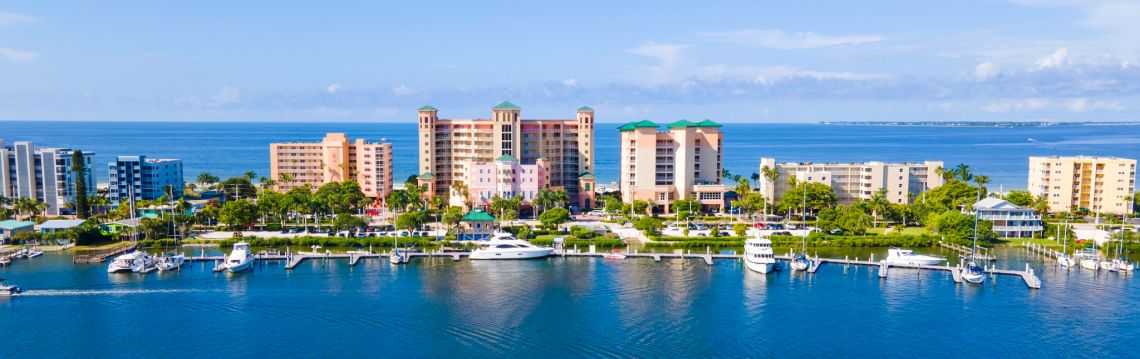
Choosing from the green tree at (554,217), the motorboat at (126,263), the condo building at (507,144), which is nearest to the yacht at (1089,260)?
the green tree at (554,217)

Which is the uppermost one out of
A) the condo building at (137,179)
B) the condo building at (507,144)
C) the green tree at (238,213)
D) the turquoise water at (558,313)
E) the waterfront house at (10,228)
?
the condo building at (507,144)

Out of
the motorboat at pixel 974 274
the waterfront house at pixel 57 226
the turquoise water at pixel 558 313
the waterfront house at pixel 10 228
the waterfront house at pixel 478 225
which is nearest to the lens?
the turquoise water at pixel 558 313

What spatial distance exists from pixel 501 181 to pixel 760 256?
40.1 m

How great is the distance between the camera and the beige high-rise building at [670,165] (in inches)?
3775

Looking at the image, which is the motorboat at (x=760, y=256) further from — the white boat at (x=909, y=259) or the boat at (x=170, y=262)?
the boat at (x=170, y=262)

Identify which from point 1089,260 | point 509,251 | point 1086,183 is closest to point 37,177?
point 509,251

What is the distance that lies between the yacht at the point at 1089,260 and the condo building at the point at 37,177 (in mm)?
101870

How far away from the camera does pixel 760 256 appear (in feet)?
202

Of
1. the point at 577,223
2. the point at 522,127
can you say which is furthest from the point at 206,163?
the point at 577,223

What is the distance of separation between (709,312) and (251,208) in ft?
165

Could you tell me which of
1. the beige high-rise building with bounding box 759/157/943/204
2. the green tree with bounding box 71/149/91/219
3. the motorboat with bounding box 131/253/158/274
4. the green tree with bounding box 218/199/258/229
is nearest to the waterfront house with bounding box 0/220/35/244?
the green tree with bounding box 71/149/91/219

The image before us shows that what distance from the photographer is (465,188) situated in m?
92.8

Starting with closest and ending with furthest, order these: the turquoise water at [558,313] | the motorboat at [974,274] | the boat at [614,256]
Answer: the turquoise water at [558,313], the motorboat at [974,274], the boat at [614,256]

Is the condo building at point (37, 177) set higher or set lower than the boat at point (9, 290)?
higher
